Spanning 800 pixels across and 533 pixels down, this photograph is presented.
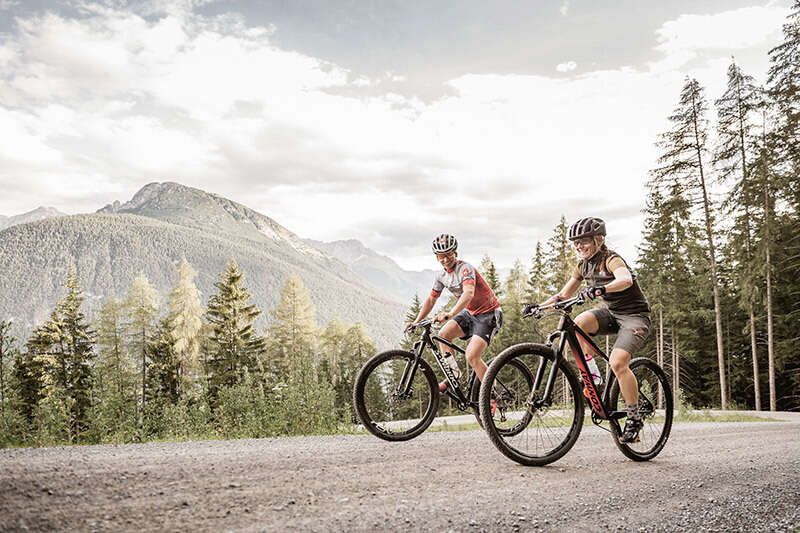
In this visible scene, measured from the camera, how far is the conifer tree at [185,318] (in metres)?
41.5

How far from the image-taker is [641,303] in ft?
20.4

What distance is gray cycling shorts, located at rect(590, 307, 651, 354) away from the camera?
6.05m

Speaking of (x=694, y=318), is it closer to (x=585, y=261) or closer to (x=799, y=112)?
(x=799, y=112)

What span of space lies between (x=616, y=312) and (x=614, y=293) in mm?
257

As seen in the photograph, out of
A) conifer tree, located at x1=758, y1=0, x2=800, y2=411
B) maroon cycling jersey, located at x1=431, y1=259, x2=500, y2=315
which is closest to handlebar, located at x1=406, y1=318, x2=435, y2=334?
maroon cycling jersey, located at x1=431, y1=259, x2=500, y2=315

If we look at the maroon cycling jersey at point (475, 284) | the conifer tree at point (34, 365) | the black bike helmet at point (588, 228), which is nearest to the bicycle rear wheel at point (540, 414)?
the black bike helmet at point (588, 228)

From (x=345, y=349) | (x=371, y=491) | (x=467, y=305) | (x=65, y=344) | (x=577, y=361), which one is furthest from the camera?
(x=345, y=349)

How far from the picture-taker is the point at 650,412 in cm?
658

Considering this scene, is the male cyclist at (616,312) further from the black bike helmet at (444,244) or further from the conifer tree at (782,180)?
the conifer tree at (782,180)

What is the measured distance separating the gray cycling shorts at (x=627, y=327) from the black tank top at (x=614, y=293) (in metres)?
0.08

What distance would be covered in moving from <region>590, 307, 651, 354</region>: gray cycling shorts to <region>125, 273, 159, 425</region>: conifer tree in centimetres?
4418

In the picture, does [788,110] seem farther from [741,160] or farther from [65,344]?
[65,344]

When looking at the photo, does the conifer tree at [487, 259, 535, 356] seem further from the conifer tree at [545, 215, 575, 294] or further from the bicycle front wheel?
the bicycle front wheel

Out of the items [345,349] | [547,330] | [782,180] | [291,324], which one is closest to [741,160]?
[782,180]
